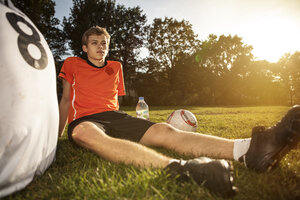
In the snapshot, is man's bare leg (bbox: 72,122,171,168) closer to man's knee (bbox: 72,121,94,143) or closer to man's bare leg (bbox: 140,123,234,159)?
man's knee (bbox: 72,121,94,143)

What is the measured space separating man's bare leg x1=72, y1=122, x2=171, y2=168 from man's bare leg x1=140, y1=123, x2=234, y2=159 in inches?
19.9

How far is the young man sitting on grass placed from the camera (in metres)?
1.38

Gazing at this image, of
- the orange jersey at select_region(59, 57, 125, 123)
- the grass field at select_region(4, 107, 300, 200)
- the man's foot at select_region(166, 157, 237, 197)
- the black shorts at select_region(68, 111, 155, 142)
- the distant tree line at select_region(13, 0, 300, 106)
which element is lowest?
the grass field at select_region(4, 107, 300, 200)

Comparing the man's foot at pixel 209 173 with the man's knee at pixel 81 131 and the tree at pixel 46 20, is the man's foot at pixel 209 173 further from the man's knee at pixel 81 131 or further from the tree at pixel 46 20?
the tree at pixel 46 20

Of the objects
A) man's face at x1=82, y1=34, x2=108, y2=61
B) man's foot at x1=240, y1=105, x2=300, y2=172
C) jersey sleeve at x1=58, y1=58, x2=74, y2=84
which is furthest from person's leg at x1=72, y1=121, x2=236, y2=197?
man's face at x1=82, y1=34, x2=108, y2=61

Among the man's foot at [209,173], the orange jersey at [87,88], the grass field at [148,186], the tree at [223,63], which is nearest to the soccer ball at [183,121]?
the orange jersey at [87,88]

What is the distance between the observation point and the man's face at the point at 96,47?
296 cm

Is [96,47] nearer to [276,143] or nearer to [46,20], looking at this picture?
[276,143]

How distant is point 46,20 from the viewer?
58.8 feet

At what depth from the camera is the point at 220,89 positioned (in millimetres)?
31031

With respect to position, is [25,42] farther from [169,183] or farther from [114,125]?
[169,183]

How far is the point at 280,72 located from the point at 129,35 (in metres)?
32.8

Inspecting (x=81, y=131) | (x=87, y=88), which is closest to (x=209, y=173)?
(x=81, y=131)

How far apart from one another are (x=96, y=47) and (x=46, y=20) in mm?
19358
